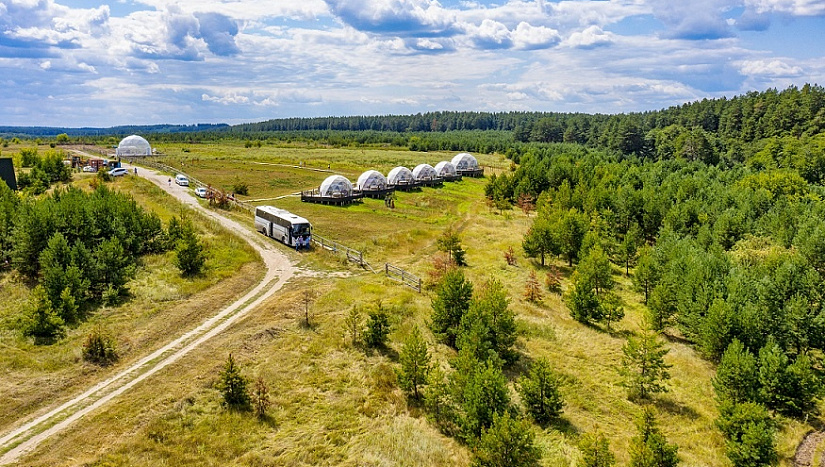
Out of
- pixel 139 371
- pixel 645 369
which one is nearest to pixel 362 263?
pixel 139 371

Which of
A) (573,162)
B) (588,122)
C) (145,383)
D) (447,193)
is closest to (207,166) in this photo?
(447,193)

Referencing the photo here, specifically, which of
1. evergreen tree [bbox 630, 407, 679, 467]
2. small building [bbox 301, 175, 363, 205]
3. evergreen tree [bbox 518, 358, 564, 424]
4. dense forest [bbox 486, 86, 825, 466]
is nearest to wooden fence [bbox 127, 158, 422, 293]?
dense forest [bbox 486, 86, 825, 466]

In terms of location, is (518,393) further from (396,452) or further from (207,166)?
(207,166)

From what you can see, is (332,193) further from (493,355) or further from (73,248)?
(493,355)

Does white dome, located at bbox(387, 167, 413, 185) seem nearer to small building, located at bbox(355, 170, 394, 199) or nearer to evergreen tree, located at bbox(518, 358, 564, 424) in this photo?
small building, located at bbox(355, 170, 394, 199)

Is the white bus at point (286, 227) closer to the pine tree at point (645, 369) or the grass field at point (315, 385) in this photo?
A: the grass field at point (315, 385)

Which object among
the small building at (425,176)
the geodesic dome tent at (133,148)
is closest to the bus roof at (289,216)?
the small building at (425,176)

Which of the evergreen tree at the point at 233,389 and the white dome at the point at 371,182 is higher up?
the white dome at the point at 371,182
